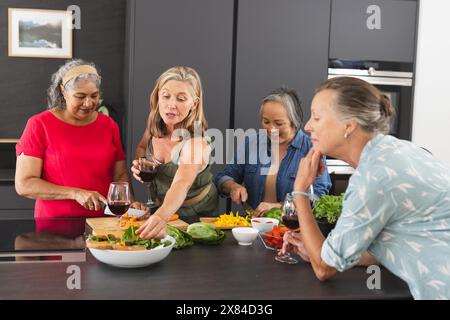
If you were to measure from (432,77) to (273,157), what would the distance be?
6.02 feet

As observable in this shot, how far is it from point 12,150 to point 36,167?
169cm

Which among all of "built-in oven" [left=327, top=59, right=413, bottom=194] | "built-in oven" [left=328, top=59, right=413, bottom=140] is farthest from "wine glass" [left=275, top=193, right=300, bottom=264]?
"built-in oven" [left=328, top=59, right=413, bottom=140]

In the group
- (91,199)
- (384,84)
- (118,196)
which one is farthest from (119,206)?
(384,84)

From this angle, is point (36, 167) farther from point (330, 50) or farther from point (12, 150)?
point (330, 50)

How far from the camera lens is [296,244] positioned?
183 centimetres

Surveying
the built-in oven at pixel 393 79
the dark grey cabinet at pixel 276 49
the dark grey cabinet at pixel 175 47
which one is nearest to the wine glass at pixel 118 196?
the dark grey cabinet at pixel 175 47

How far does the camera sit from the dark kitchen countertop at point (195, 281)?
58.6 inches

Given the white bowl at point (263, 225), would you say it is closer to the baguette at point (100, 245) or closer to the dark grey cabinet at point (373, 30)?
the baguette at point (100, 245)

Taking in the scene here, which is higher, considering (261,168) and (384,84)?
(384,84)

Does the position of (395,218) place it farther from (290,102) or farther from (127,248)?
(290,102)

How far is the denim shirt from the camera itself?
2994 mm

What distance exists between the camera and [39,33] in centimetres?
405

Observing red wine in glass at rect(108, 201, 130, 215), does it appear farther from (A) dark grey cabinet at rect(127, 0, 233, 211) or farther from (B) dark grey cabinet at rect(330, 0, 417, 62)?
(B) dark grey cabinet at rect(330, 0, 417, 62)

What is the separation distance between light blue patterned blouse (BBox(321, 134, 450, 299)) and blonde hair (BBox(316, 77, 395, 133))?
0.14 metres
